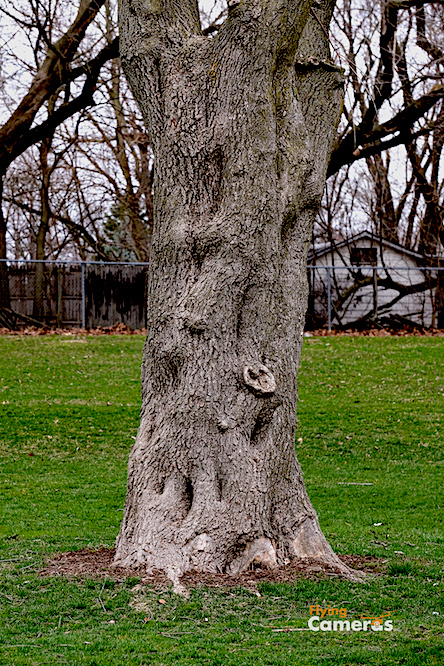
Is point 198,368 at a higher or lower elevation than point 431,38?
lower

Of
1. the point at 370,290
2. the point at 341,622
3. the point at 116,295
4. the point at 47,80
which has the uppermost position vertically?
the point at 47,80

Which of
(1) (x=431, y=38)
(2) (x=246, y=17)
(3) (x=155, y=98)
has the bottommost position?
(3) (x=155, y=98)

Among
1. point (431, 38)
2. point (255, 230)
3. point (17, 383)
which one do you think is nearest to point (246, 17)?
point (255, 230)

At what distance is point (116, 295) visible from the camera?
22781 mm

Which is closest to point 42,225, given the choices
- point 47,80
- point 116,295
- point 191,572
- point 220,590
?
point 116,295

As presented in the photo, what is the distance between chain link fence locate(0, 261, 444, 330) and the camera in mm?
22031

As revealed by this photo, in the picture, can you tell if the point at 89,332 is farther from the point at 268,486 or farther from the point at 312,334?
the point at 268,486

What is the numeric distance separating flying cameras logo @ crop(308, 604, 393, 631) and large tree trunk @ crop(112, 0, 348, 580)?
676 mm

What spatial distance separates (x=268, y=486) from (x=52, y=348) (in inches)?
527

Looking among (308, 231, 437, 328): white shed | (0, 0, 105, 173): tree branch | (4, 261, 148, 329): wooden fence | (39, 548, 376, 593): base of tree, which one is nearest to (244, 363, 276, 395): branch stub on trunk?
(39, 548, 376, 593): base of tree

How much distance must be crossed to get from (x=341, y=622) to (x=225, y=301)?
208 centimetres

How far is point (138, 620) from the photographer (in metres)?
4.07

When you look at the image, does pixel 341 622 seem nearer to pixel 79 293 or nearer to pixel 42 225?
pixel 79 293

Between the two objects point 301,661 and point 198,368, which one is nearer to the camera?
point 301,661
